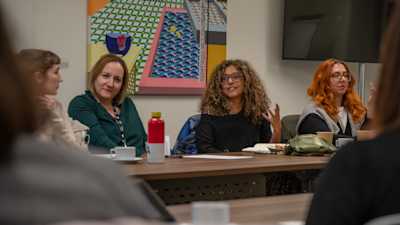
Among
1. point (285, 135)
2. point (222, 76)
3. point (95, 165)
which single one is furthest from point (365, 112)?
point (95, 165)

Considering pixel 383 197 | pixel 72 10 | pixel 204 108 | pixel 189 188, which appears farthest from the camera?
pixel 72 10

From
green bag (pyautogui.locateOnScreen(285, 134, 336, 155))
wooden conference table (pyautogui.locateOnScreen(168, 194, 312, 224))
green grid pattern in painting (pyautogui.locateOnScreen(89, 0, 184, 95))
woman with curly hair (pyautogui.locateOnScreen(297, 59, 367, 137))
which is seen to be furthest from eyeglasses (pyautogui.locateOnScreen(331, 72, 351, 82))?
wooden conference table (pyautogui.locateOnScreen(168, 194, 312, 224))

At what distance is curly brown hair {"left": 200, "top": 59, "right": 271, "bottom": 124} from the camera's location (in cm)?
402

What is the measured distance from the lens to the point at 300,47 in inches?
221

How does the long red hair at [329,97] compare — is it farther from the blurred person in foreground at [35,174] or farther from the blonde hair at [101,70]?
the blurred person in foreground at [35,174]

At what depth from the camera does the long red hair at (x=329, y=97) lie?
440 cm

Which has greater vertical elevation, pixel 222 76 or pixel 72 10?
pixel 72 10

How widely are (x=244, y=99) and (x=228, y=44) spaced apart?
1.33m

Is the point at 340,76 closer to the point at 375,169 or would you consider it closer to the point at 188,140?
the point at 188,140

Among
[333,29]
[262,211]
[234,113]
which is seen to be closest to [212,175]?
Result: [262,211]

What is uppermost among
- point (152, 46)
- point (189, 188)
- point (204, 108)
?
point (152, 46)

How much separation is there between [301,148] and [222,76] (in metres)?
0.81

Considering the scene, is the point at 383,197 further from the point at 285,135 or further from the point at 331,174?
the point at 285,135

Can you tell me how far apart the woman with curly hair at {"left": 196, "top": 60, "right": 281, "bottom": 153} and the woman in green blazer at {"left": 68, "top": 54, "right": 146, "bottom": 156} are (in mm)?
460
